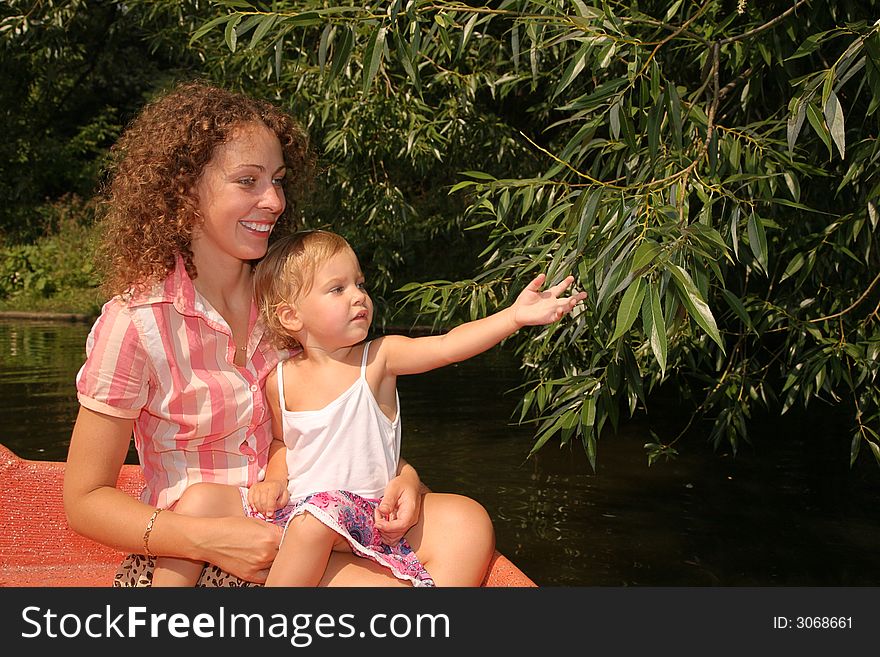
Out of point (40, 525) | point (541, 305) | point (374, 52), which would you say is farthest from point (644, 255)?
point (40, 525)

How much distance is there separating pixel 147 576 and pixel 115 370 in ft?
1.77

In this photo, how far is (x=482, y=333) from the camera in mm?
2586

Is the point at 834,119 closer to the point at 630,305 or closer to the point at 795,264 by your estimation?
the point at 630,305

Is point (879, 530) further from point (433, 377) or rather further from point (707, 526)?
point (433, 377)

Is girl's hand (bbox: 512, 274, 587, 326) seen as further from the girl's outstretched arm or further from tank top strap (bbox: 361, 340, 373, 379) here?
tank top strap (bbox: 361, 340, 373, 379)

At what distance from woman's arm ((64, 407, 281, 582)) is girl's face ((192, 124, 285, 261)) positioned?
0.52 metres

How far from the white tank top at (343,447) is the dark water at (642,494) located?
2290 millimetres

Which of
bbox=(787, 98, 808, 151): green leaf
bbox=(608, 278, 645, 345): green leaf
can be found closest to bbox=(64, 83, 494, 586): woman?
bbox=(608, 278, 645, 345): green leaf

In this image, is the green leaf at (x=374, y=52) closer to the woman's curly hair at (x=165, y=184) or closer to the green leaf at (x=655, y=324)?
the woman's curly hair at (x=165, y=184)

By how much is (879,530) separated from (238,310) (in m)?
3.82

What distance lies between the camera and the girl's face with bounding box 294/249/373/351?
270 cm

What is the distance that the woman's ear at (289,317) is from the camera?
2758 mm
